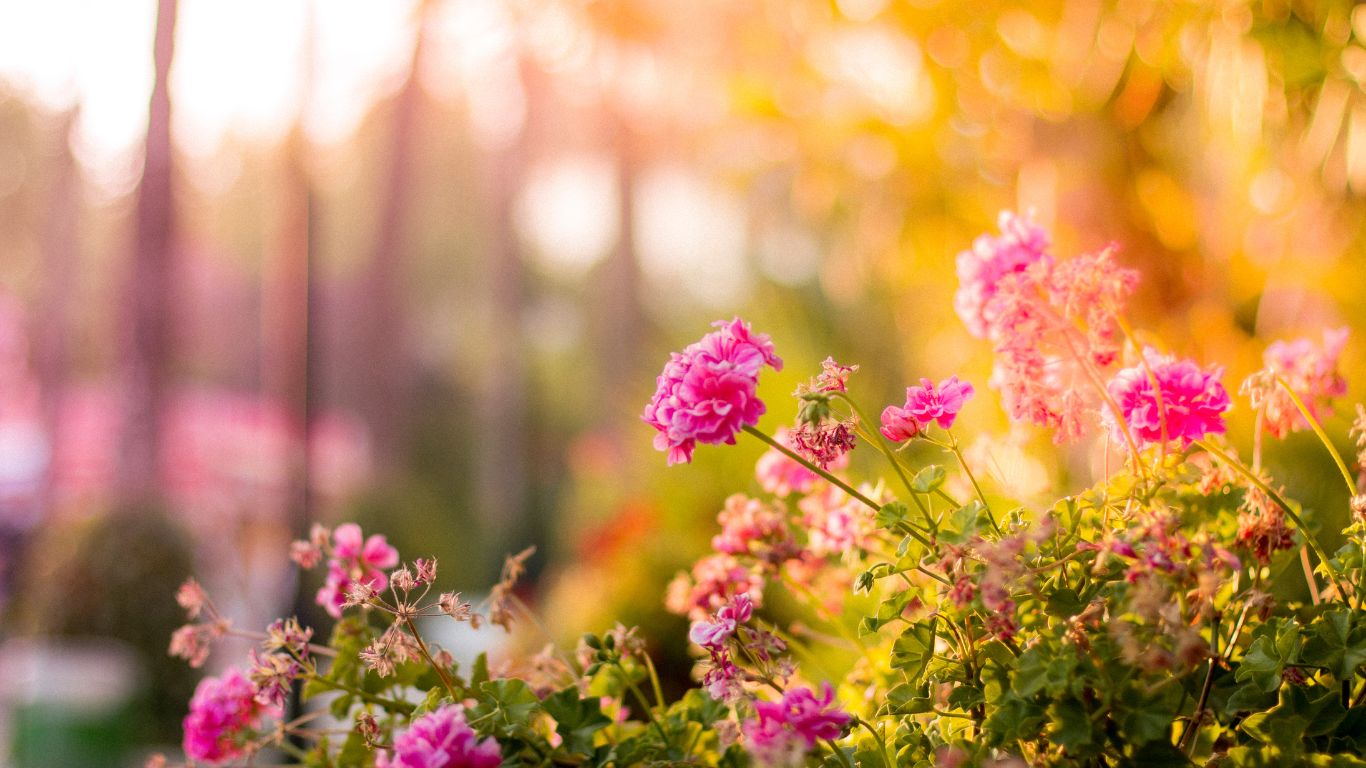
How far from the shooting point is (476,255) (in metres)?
30.0

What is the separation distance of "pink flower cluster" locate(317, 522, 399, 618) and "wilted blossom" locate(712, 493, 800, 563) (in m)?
0.39

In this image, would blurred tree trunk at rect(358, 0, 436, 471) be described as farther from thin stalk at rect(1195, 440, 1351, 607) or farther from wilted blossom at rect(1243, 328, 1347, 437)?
thin stalk at rect(1195, 440, 1351, 607)

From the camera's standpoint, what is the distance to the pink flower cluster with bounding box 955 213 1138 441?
118 centimetres

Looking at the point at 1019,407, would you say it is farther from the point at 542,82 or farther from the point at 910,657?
the point at 542,82

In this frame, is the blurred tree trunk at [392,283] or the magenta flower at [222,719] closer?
the magenta flower at [222,719]

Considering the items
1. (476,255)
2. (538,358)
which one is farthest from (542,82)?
(476,255)

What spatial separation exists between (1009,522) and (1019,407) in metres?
0.14

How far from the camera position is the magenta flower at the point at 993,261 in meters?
1.28

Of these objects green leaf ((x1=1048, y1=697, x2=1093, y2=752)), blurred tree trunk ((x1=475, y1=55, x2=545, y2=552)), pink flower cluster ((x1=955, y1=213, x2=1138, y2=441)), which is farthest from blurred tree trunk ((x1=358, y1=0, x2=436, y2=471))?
green leaf ((x1=1048, y1=697, x2=1093, y2=752))

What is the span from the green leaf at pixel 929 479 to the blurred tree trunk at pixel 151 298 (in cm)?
599

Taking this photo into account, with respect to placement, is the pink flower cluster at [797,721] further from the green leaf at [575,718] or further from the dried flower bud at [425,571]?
the dried flower bud at [425,571]

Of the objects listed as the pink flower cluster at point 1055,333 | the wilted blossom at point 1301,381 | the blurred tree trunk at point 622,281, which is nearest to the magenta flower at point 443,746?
the pink flower cluster at point 1055,333

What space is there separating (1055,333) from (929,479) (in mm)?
276

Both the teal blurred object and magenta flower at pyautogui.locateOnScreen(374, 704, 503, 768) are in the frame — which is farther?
the teal blurred object
